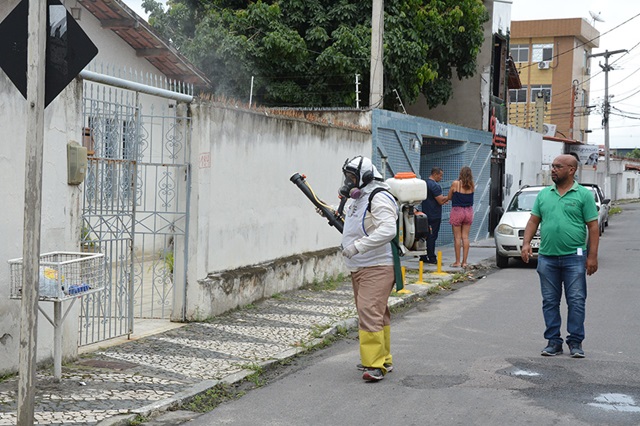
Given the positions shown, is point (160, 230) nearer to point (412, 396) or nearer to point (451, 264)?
point (412, 396)

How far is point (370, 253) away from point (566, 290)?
2.24 metres

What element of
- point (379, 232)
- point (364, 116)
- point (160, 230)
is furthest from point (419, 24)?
point (379, 232)

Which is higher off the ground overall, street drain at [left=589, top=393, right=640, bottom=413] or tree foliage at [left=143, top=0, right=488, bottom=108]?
tree foliage at [left=143, top=0, right=488, bottom=108]

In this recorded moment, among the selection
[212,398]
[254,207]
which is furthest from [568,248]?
[254,207]

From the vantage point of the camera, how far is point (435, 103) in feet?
83.5

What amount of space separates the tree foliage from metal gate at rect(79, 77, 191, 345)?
12700 mm

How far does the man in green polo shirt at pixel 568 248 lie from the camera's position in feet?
27.9

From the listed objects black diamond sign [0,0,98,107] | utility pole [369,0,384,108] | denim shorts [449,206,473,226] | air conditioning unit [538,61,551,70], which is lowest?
denim shorts [449,206,473,226]

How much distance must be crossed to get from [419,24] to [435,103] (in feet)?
9.89

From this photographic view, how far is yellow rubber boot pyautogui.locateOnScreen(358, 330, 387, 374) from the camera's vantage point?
7477 millimetres

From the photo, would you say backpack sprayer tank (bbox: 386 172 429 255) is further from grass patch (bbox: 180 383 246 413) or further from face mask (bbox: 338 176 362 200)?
grass patch (bbox: 180 383 246 413)

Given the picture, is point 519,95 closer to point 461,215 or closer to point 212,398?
point 461,215

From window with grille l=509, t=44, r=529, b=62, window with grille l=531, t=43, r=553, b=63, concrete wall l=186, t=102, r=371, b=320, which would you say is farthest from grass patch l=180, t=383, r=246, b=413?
window with grille l=509, t=44, r=529, b=62

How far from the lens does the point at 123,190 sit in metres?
8.89
